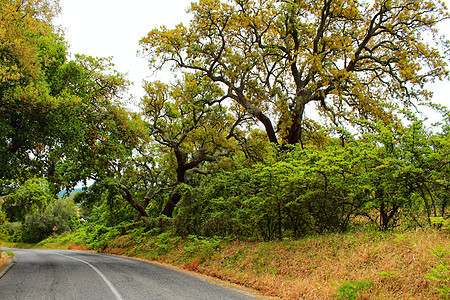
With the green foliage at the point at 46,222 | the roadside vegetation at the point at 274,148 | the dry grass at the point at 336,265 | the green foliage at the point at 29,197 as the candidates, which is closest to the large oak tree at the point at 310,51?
the roadside vegetation at the point at 274,148

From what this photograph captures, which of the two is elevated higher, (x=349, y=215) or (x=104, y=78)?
(x=104, y=78)

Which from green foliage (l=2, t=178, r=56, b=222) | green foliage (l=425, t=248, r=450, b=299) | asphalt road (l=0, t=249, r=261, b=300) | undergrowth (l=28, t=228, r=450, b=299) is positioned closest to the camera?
green foliage (l=425, t=248, r=450, b=299)

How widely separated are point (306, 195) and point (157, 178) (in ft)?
56.4

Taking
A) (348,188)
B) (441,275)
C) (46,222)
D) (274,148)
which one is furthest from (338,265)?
(46,222)

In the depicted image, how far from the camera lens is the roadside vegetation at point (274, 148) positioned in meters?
6.16

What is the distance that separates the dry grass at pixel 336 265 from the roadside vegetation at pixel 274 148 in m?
0.04

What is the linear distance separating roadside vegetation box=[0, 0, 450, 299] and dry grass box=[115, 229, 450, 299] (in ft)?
0.12

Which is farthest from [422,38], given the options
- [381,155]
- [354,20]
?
[381,155]

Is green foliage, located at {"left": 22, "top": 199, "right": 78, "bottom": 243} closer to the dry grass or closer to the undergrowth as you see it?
the undergrowth

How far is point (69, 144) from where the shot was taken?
31.4 ft

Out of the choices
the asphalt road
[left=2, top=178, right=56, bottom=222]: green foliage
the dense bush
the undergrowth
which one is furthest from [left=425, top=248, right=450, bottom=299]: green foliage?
[left=2, top=178, right=56, bottom=222]: green foliage

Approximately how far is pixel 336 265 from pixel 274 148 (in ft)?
17.5

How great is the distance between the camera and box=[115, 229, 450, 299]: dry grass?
4.73 meters

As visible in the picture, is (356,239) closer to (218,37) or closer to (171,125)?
(218,37)
